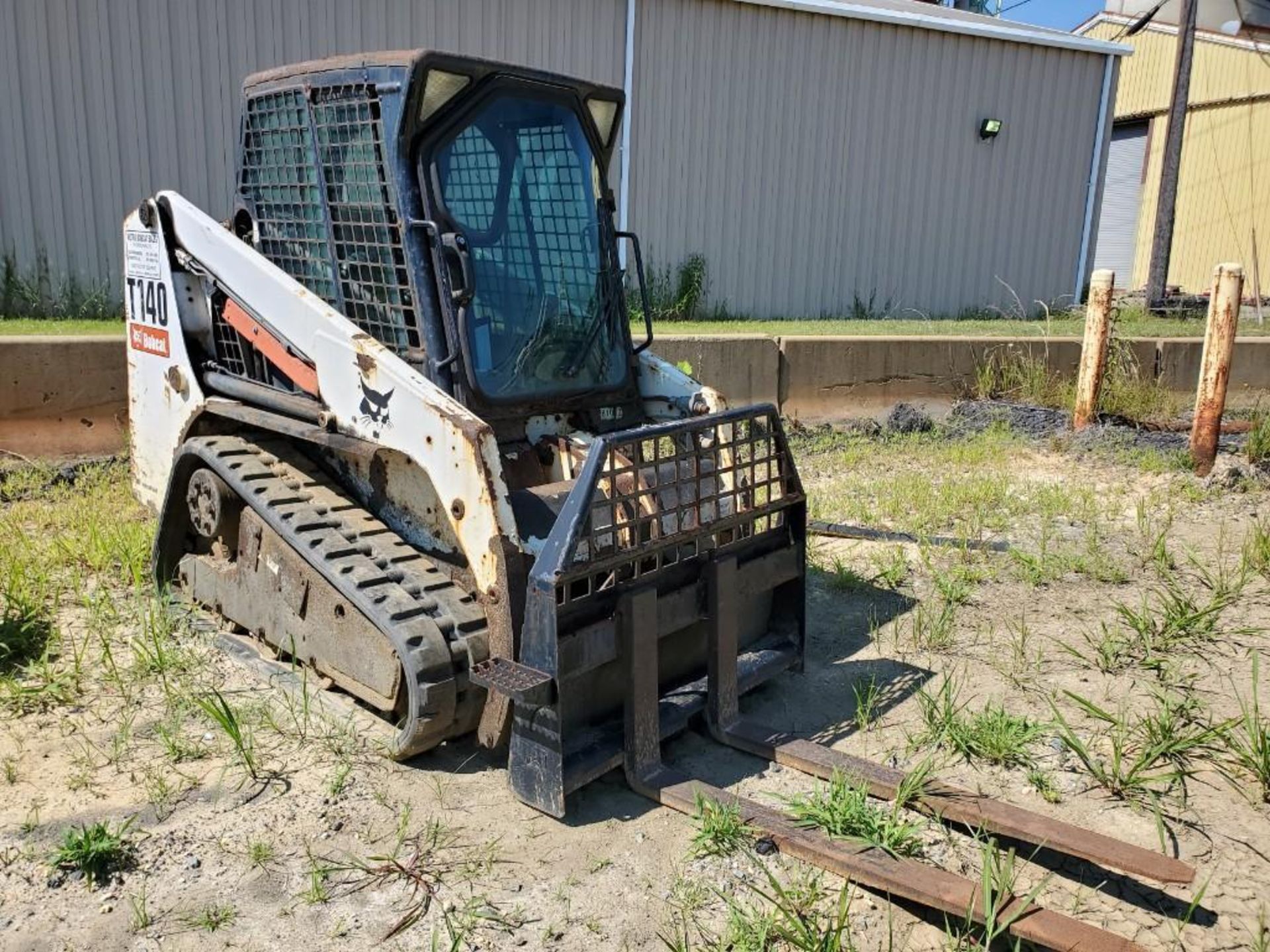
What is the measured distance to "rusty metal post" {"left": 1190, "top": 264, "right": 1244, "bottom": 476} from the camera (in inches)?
263

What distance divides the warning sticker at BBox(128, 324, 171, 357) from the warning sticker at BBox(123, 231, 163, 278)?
0.23 meters

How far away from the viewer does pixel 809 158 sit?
12984mm

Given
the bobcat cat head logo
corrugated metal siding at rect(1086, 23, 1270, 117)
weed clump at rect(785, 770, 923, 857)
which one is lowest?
weed clump at rect(785, 770, 923, 857)

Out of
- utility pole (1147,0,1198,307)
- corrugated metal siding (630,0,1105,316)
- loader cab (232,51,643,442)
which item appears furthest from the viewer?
utility pole (1147,0,1198,307)

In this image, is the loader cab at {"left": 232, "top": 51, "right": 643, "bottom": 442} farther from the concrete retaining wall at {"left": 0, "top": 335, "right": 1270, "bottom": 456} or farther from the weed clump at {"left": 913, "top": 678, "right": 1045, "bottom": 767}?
the concrete retaining wall at {"left": 0, "top": 335, "right": 1270, "bottom": 456}

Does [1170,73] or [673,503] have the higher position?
[1170,73]

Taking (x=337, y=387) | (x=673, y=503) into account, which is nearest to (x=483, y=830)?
(x=673, y=503)

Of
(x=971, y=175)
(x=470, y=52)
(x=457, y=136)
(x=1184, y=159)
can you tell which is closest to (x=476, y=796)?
(x=457, y=136)

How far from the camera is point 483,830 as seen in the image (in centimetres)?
301

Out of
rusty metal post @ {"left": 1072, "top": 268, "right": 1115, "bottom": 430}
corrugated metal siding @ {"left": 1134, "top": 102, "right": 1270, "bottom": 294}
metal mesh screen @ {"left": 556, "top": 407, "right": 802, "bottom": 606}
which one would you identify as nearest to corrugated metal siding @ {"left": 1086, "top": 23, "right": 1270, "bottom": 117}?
corrugated metal siding @ {"left": 1134, "top": 102, "right": 1270, "bottom": 294}

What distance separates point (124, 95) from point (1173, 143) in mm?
11501

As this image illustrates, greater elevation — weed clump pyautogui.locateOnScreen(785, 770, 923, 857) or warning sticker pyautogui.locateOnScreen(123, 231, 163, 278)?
warning sticker pyautogui.locateOnScreen(123, 231, 163, 278)

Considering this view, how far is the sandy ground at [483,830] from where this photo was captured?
261 centimetres

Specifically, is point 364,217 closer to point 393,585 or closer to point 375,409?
point 375,409
